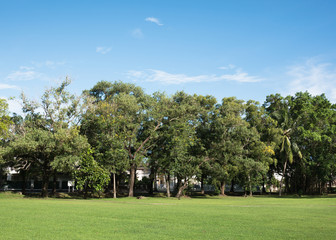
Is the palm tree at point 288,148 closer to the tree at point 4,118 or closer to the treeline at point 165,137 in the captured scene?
the treeline at point 165,137

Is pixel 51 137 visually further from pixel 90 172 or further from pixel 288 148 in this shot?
pixel 288 148

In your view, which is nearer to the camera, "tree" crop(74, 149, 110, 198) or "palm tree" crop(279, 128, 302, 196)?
"tree" crop(74, 149, 110, 198)

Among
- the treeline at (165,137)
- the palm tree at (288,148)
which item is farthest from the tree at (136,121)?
the palm tree at (288,148)

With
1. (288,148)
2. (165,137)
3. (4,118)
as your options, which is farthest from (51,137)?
(288,148)

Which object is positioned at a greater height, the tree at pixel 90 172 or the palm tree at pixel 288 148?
the palm tree at pixel 288 148

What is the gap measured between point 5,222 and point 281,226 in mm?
10920

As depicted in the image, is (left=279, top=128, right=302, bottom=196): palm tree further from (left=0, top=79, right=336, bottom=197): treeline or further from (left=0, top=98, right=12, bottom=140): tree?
(left=0, top=98, right=12, bottom=140): tree

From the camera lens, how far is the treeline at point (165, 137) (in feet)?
118

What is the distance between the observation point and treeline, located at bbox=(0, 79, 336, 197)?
118 feet

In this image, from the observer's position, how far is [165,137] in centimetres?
4219

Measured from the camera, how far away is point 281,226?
511 inches

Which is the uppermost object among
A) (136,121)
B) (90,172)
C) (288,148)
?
(136,121)

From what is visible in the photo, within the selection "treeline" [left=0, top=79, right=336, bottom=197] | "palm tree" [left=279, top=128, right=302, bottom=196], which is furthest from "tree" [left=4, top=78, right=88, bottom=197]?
"palm tree" [left=279, top=128, right=302, bottom=196]

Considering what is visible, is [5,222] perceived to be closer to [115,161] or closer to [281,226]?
[281,226]
